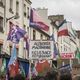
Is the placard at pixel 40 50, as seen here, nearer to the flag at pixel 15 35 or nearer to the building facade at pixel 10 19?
the flag at pixel 15 35

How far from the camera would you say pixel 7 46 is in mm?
37938

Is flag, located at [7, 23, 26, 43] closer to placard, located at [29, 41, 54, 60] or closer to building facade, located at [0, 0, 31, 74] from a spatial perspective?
placard, located at [29, 41, 54, 60]

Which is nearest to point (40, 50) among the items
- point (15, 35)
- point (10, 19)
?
point (15, 35)

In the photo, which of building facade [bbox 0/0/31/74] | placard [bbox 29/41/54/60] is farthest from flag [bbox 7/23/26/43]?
building facade [bbox 0/0/31/74]

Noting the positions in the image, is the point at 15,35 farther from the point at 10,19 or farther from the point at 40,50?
the point at 10,19

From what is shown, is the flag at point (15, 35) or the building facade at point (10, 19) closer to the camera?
the flag at point (15, 35)

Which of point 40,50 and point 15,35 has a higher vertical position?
point 15,35

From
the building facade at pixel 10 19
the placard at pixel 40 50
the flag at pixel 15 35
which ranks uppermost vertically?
the building facade at pixel 10 19

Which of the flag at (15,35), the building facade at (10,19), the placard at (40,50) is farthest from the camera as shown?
the building facade at (10,19)

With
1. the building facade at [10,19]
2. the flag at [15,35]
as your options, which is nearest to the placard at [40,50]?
the flag at [15,35]

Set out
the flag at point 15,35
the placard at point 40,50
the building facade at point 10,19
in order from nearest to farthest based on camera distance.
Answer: the flag at point 15,35, the placard at point 40,50, the building facade at point 10,19

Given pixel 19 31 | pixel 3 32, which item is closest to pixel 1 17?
pixel 3 32

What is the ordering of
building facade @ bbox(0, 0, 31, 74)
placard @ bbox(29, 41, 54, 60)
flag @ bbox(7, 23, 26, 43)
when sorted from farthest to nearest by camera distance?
building facade @ bbox(0, 0, 31, 74), placard @ bbox(29, 41, 54, 60), flag @ bbox(7, 23, 26, 43)

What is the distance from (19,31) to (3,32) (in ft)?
47.2
